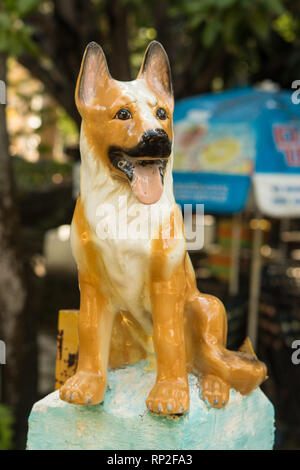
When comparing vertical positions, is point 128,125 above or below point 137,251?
above

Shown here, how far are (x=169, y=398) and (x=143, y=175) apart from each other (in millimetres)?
731

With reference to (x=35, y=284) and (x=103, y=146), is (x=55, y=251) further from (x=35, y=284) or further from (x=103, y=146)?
(x=103, y=146)

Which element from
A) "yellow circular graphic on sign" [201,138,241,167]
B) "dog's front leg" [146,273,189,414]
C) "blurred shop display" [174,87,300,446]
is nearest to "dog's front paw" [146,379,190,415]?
"dog's front leg" [146,273,189,414]

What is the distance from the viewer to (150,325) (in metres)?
1.90

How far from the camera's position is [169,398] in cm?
171

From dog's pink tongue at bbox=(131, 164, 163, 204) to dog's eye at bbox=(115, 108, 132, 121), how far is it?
16 centimetres

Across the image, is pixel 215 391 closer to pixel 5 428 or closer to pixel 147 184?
pixel 147 184

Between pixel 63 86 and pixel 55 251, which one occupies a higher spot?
pixel 63 86

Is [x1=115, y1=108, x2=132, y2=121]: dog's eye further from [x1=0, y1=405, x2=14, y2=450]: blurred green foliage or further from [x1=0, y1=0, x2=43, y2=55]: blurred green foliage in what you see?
[x1=0, y1=405, x2=14, y2=450]: blurred green foliage

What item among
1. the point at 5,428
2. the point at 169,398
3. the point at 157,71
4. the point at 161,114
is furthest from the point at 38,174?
the point at 169,398

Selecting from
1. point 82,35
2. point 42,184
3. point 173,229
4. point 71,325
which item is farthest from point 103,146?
point 42,184

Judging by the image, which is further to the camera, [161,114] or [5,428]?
[5,428]

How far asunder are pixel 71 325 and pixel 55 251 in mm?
6771

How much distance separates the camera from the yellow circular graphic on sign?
347cm
